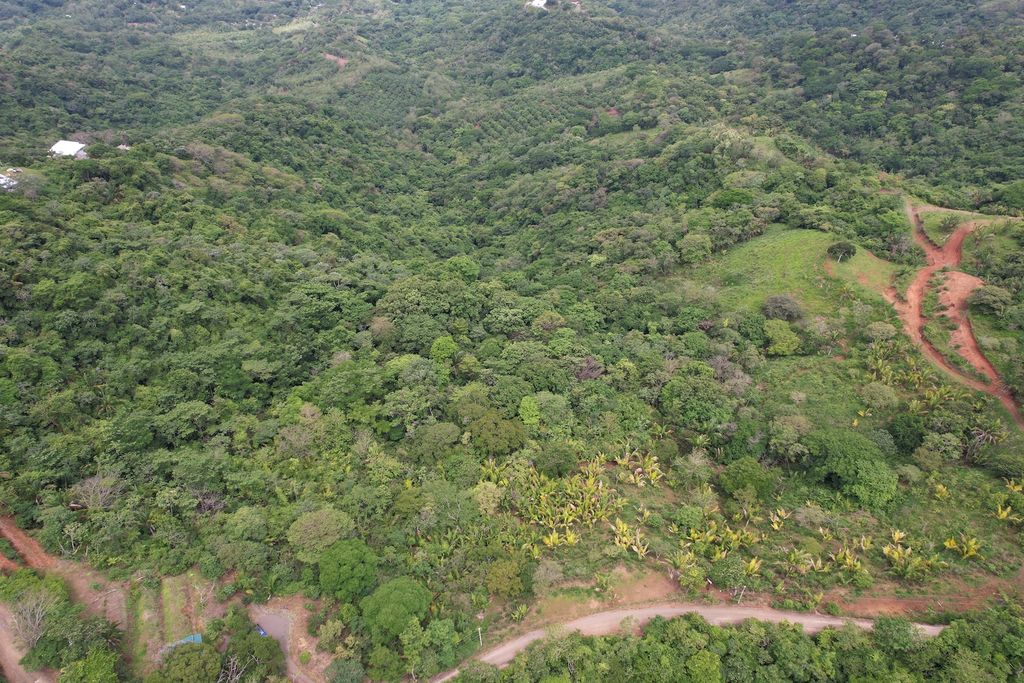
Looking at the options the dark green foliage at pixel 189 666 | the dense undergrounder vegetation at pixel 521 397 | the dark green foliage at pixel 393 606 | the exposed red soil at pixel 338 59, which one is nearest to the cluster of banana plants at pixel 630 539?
the dense undergrounder vegetation at pixel 521 397

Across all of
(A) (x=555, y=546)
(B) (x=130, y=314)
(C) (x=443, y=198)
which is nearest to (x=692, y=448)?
(A) (x=555, y=546)

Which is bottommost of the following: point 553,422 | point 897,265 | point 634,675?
point 634,675

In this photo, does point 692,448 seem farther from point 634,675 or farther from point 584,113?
point 584,113

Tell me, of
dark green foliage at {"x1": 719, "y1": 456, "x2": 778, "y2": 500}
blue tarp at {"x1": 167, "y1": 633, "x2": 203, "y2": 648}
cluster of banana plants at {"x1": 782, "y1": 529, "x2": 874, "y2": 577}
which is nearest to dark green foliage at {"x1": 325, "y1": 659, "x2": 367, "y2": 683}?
blue tarp at {"x1": 167, "y1": 633, "x2": 203, "y2": 648}

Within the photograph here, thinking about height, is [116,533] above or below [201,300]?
below

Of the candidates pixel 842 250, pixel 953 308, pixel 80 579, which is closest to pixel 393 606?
pixel 80 579

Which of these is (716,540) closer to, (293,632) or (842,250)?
(293,632)

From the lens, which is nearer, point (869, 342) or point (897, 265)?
point (869, 342)
